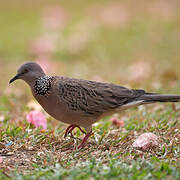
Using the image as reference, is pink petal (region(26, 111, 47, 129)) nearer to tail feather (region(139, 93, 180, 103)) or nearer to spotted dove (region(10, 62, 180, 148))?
spotted dove (region(10, 62, 180, 148))

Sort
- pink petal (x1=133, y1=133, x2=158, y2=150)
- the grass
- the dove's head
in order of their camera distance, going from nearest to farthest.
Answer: the grass < pink petal (x1=133, y1=133, x2=158, y2=150) < the dove's head

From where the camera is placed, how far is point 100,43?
1138 cm

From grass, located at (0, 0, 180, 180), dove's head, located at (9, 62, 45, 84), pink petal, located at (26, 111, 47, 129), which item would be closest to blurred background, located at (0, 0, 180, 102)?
grass, located at (0, 0, 180, 180)

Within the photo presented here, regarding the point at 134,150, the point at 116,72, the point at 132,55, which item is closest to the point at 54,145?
the point at 134,150

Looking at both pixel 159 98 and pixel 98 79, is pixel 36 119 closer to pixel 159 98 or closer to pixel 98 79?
pixel 159 98

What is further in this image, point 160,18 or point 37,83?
point 160,18

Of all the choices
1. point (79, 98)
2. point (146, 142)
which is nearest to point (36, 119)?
point (79, 98)

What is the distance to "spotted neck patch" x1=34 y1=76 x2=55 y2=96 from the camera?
4.70 m

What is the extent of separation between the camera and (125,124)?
565 cm

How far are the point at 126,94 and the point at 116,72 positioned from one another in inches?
164

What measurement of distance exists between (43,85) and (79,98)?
0.43 meters

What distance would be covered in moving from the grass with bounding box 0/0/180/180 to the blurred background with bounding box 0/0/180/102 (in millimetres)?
23

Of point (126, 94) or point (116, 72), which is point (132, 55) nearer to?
point (116, 72)

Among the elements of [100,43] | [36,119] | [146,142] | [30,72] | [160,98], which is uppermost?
[100,43]
